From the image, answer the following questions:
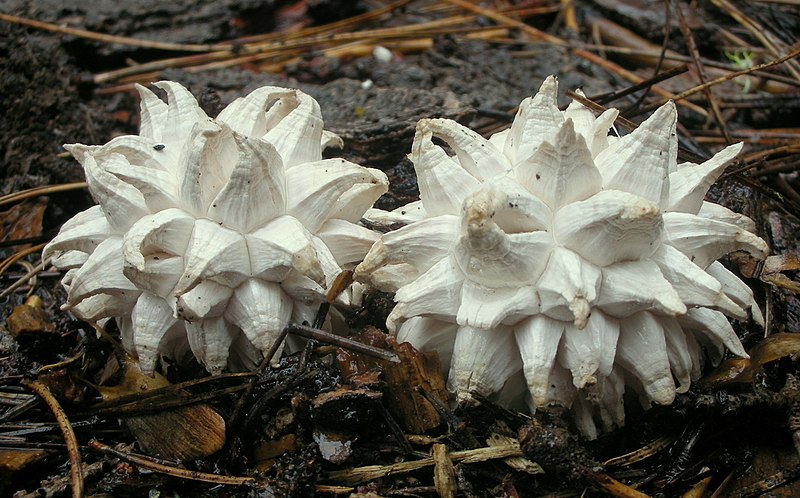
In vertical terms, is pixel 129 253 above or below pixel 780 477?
above

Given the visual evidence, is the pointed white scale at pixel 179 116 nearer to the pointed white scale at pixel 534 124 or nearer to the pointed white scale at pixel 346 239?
the pointed white scale at pixel 346 239

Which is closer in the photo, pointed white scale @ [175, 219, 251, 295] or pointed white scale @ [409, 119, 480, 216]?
pointed white scale @ [175, 219, 251, 295]

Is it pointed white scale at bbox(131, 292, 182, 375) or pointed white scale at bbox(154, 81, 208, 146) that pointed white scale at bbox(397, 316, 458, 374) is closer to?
pointed white scale at bbox(131, 292, 182, 375)

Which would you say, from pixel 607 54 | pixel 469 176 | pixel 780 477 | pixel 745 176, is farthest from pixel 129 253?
pixel 607 54

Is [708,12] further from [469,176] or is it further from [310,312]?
[310,312]

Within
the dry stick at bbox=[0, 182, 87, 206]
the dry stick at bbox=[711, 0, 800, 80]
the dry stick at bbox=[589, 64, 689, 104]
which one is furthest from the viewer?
the dry stick at bbox=[711, 0, 800, 80]

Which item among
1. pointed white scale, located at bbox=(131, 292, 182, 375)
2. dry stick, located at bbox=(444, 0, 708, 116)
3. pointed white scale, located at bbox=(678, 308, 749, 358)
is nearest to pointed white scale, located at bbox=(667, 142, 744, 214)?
pointed white scale, located at bbox=(678, 308, 749, 358)

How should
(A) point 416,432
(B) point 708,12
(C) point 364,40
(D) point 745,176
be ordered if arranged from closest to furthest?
(A) point 416,432 < (D) point 745,176 < (C) point 364,40 < (B) point 708,12
